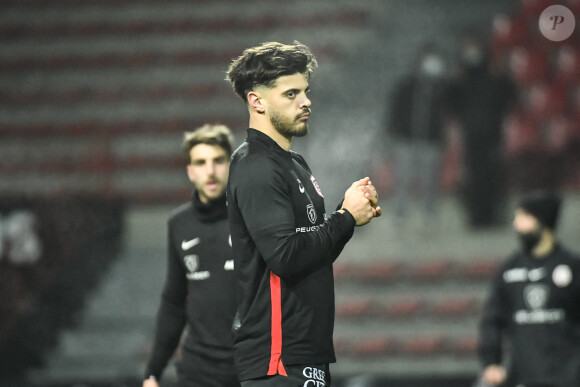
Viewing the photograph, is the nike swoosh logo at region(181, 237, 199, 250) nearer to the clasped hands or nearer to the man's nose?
the man's nose

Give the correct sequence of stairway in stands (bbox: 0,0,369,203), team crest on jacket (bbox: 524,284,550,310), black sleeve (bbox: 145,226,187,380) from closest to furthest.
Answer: black sleeve (bbox: 145,226,187,380), team crest on jacket (bbox: 524,284,550,310), stairway in stands (bbox: 0,0,369,203)

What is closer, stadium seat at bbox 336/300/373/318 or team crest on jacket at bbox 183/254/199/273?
team crest on jacket at bbox 183/254/199/273

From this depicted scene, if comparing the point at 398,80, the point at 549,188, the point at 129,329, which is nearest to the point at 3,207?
the point at 129,329

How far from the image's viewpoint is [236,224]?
2885mm

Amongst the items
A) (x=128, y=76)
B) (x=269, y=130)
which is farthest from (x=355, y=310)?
(x=269, y=130)

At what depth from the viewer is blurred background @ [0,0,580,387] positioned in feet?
30.0

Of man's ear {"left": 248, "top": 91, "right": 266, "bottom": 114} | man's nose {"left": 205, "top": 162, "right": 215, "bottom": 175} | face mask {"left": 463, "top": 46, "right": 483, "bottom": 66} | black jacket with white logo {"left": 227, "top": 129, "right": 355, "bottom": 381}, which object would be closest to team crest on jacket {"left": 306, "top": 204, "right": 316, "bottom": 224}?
black jacket with white logo {"left": 227, "top": 129, "right": 355, "bottom": 381}

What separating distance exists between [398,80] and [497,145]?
168 centimetres

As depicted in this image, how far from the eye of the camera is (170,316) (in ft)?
14.0

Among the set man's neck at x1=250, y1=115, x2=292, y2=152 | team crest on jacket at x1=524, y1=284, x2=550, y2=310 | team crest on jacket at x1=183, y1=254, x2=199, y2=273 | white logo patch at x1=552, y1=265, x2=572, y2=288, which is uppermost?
man's neck at x1=250, y1=115, x2=292, y2=152

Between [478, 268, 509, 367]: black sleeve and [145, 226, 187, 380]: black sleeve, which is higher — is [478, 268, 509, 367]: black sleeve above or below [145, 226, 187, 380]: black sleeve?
below

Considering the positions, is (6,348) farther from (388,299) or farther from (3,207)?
(388,299)

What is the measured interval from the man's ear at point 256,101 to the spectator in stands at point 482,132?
7.49 m

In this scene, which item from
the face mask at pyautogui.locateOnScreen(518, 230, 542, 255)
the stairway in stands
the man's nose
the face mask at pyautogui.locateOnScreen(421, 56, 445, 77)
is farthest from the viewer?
the stairway in stands
